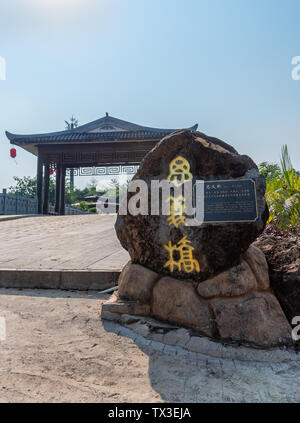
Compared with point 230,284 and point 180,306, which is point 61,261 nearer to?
point 180,306

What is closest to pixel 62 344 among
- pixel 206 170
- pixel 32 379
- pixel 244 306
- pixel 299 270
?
pixel 32 379

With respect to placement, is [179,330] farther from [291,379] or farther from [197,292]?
[291,379]

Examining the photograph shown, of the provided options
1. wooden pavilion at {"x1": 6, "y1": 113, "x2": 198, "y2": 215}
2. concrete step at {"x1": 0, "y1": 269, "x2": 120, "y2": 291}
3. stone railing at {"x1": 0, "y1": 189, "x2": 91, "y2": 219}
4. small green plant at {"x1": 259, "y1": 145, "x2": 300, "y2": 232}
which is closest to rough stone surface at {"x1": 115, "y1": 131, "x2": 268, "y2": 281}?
concrete step at {"x1": 0, "y1": 269, "x2": 120, "y2": 291}

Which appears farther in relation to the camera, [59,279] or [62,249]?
[62,249]

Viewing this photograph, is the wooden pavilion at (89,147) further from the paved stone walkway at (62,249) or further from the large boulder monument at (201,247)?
the large boulder monument at (201,247)

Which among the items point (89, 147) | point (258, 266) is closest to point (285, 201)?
point (258, 266)

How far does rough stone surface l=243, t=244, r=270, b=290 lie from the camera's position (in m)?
2.69

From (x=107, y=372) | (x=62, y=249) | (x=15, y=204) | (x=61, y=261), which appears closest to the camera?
(x=107, y=372)

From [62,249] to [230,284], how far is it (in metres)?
3.34

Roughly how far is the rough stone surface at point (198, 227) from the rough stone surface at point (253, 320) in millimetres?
303

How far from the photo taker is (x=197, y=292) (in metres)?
2.63

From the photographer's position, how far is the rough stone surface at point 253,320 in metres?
2.36

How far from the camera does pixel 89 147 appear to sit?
15.5 metres

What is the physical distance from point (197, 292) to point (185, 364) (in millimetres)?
645
